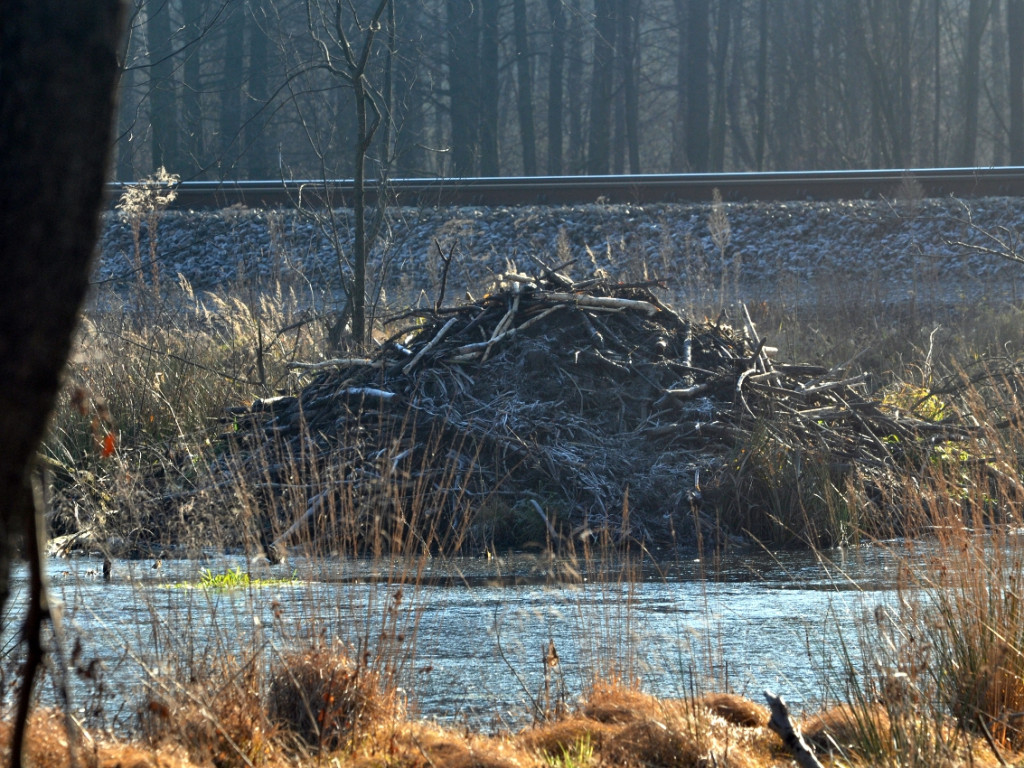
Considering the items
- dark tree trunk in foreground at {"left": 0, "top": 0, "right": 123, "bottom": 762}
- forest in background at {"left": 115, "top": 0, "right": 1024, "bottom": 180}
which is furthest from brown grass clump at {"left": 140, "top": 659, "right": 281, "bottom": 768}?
forest in background at {"left": 115, "top": 0, "right": 1024, "bottom": 180}

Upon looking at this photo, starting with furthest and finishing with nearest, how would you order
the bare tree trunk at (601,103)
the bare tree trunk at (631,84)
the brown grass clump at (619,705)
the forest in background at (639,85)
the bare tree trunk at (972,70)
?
the bare tree trunk at (631,84) → the bare tree trunk at (601,103) → the forest in background at (639,85) → the bare tree trunk at (972,70) → the brown grass clump at (619,705)

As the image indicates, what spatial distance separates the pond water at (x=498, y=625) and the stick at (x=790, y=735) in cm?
63

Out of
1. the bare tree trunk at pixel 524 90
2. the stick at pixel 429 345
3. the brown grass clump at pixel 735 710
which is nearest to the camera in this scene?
the brown grass clump at pixel 735 710

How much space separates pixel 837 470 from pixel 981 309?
23.9 feet

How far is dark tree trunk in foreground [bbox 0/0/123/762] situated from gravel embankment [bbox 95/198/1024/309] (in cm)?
1350

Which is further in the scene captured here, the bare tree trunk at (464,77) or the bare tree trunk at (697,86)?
the bare tree trunk at (464,77)

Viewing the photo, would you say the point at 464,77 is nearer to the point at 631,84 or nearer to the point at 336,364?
the point at 631,84

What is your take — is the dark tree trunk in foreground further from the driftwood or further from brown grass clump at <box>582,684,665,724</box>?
the driftwood

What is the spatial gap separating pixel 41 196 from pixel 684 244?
49.3 ft

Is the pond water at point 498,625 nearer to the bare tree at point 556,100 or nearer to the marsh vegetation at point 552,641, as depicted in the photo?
the marsh vegetation at point 552,641

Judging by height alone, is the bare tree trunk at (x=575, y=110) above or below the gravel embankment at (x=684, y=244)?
above

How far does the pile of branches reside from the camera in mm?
7902

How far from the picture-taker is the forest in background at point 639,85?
32.0m

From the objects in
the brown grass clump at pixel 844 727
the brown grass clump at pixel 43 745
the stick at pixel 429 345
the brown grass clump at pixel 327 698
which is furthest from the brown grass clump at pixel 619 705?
the stick at pixel 429 345
